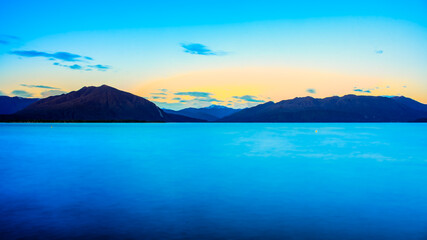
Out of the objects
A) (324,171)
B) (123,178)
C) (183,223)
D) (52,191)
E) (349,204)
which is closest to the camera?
(183,223)

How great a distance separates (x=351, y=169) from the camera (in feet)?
85.3

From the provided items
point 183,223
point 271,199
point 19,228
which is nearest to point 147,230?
point 183,223

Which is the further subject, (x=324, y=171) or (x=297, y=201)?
(x=324, y=171)

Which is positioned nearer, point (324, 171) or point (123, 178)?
point (123, 178)

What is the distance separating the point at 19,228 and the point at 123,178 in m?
10.6

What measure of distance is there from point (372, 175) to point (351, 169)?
3.28 meters

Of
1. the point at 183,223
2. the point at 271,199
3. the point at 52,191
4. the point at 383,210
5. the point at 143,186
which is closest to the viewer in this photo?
the point at 183,223

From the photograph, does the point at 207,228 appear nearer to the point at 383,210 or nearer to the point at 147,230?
the point at 147,230

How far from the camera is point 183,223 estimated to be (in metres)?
10.5

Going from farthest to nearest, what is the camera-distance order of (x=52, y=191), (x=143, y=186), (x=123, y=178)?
(x=123, y=178) → (x=143, y=186) → (x=52, y=191)

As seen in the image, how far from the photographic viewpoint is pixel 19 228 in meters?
9.70

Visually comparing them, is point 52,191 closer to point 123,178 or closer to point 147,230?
point 123,178

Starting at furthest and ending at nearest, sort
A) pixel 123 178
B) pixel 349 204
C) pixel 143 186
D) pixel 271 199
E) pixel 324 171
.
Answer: pixel 324 171 < pixel 123 178 < pixel 143 186 < pixel 271 199 < pixel 349 204

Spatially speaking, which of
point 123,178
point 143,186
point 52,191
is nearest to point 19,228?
point 52,191
